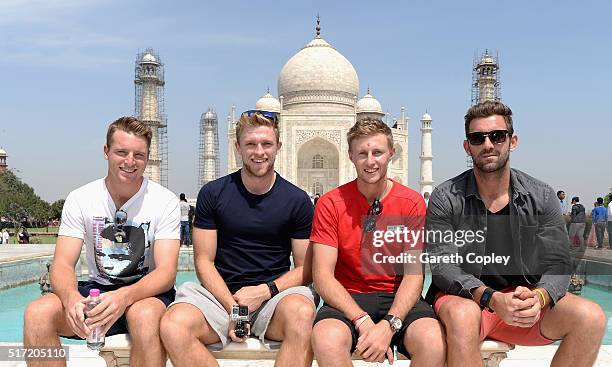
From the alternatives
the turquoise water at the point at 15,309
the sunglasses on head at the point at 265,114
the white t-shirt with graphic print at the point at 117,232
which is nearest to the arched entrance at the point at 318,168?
the turquoise water at the point at 15,309

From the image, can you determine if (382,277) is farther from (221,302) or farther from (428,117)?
(428,117)

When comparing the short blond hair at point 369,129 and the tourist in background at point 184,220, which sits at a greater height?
the short blond hair at point 369,129

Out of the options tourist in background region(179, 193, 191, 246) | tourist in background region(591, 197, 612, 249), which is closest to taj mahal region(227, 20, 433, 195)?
tourist in background region(179, 193, 191, 246)

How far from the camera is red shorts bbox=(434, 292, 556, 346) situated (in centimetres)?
226

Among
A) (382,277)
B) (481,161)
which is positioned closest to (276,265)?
(382,277)

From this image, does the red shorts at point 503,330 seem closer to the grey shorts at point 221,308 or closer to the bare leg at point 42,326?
the grey shorts at point 221,308

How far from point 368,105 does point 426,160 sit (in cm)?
441

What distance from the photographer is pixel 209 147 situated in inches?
1291

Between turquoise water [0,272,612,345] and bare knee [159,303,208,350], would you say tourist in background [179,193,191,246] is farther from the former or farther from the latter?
bare knee [159,303,208,350]

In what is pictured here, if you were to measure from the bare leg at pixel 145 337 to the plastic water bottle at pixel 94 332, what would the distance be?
0.40 ft

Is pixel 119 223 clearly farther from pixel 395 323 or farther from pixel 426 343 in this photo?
pixel 426 343

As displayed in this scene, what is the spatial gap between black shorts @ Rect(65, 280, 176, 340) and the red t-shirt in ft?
2.33

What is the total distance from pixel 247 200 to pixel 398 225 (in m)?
0.71

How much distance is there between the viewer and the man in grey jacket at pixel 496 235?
227 cm
